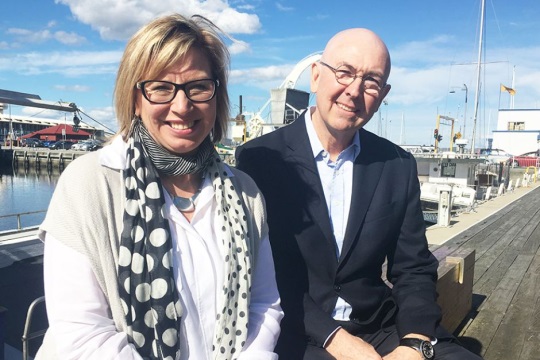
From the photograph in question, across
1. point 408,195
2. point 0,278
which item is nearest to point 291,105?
point 0,278

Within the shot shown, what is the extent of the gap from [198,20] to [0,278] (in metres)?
5.63

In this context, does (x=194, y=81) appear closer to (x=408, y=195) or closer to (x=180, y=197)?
(x=180, y=197)

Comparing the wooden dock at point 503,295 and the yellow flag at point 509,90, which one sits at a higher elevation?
the yellow flag at point 509,90

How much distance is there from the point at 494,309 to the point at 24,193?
3410 centimetres

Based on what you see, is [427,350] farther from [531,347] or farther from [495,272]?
[495,272]

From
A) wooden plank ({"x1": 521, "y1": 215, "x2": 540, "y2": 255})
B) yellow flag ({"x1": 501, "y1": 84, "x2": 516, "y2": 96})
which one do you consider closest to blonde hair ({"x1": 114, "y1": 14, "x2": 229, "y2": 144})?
wooden plank ({"x1": 521, "y1": 215, "x2": 540, "y2": 255})

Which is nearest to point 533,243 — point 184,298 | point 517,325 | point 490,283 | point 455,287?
point 490,283

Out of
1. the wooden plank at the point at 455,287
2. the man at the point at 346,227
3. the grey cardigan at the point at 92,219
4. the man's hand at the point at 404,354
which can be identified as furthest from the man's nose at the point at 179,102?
the wooden plank at the point at 455,287

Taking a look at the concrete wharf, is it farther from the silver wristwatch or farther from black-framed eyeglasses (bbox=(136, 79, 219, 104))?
black-framed eyeglasses (bbox=(136, 79, 219, 104))

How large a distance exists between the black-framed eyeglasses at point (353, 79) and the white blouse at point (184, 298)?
2.92ft

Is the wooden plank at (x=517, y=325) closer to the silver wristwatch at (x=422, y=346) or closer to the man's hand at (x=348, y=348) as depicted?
the silver wristwatch at (x=422, y=346)

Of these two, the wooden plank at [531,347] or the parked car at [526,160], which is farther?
the parked car at [526,160]

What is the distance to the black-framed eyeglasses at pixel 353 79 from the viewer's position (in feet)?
7.16

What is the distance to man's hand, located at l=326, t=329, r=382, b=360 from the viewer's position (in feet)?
6.63
